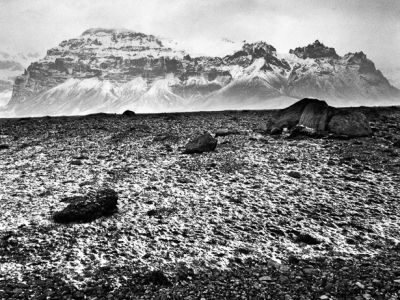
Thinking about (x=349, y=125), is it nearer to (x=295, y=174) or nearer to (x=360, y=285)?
(x=295, y=174)

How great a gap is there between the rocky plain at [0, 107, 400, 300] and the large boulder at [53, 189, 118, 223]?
22 cm

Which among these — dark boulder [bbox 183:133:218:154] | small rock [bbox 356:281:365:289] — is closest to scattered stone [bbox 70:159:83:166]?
dark boulder [bbox 183:133:218:154]

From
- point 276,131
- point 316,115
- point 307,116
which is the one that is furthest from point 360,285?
Answer: point 307,116

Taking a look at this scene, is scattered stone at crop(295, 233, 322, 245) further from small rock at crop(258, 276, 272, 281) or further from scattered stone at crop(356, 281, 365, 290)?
small rock at crop(258, 276, 272, 281)

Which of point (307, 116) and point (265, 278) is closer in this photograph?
point (265, 278)

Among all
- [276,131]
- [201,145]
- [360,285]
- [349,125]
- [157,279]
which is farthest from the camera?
[276,131]

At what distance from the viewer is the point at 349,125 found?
25141 millimetres

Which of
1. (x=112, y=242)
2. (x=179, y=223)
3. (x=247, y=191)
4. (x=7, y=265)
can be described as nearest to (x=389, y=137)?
(x=247, y=191)

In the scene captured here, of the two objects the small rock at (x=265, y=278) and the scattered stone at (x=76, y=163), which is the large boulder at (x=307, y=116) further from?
the small rock at (x=265, y=278)

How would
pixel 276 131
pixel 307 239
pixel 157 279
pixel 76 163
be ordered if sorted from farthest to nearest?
1. pixel 276 131
2. pixel 76 163
3. pixel 307 239
4. pixel 157 279

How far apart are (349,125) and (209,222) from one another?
618 inches

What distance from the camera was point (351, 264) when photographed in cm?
1116

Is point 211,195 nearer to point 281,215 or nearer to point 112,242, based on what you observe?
point 281,215

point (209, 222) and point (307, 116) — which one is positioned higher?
point (307, 116)
